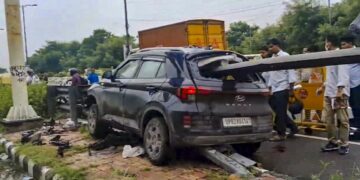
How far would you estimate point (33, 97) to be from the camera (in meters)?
11.6

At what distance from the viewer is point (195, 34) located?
16703 mm

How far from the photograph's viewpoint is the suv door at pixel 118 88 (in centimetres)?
675

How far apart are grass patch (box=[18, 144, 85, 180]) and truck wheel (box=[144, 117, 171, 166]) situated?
92 centimetres

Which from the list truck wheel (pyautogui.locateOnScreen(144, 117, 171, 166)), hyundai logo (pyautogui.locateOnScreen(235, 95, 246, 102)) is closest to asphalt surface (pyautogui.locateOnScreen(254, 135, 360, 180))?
hyundai logo (pyautogui.locateOnScreen(235, 95, 246, 102))

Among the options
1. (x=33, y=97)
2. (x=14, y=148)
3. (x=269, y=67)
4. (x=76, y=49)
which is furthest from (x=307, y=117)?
(x=76, y=49)

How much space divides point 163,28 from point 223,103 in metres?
12.8

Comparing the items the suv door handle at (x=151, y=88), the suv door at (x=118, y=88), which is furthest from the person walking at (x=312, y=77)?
the suv door handle at (x=151, y=88)

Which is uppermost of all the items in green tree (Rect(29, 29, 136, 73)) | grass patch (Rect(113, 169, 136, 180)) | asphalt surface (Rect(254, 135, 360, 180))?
green tree (Rect(29, 29, 136, 73))

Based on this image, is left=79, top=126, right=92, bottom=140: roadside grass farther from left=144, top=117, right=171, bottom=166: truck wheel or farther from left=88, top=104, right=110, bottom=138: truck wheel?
left=144, top=117, right=171, bottom=166: truck wheel

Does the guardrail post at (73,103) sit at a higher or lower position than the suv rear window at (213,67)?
lower

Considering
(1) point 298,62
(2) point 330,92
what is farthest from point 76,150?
(1) point 298,62

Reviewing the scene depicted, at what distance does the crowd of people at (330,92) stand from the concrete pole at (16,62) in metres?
5.36

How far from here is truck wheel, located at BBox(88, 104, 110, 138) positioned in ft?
25.1

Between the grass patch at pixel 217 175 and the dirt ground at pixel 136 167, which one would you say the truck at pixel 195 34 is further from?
the grass patch at pixel 217 175
